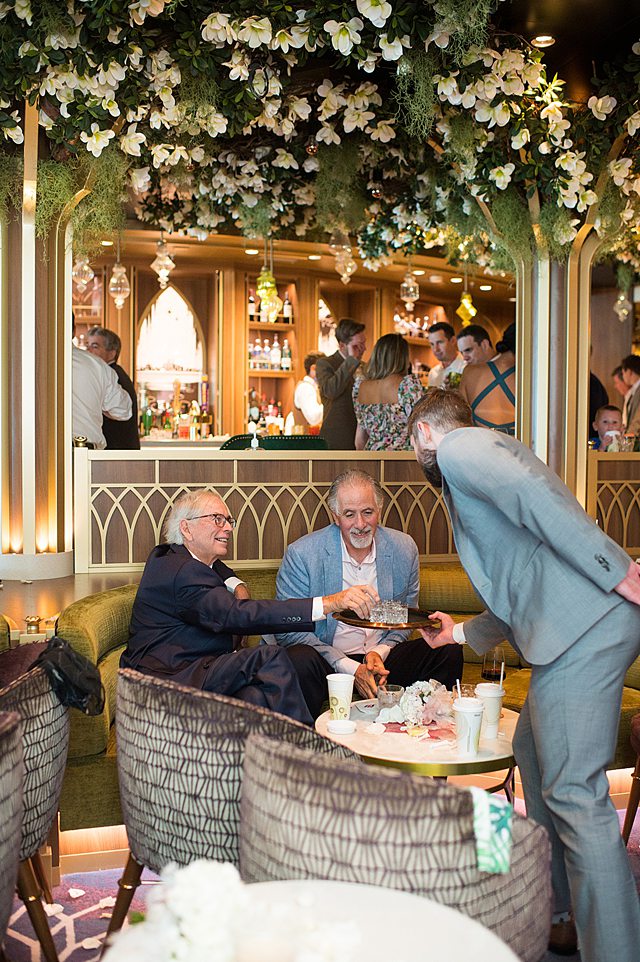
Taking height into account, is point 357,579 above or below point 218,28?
below

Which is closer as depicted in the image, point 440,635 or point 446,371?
point 440,635

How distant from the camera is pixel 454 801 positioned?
1719 mm

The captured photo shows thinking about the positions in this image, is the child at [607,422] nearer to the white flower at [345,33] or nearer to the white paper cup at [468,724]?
the white flower at [345,33]

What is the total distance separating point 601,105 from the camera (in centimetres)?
559

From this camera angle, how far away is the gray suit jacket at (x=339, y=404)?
7.16 meters

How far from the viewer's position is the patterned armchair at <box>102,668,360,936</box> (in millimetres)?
2232

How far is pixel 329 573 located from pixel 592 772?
5.70 feet

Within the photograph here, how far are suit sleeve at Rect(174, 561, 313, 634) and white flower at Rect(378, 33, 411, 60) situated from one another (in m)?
2.59

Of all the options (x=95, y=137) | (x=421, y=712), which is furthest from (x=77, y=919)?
(x=95, y=137)

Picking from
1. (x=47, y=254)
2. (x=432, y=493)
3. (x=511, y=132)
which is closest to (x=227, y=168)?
(x=47, y=254)

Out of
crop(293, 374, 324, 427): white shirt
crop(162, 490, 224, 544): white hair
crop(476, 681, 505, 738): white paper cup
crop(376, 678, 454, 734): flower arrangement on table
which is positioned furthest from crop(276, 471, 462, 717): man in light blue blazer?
crop(293, 374, 324, 427): white shirt

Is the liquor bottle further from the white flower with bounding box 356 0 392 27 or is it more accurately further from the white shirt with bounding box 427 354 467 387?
the white flower with bounding box 356 0 392 27

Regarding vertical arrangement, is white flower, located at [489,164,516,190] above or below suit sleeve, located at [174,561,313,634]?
above

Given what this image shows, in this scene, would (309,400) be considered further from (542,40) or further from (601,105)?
(542,40)
